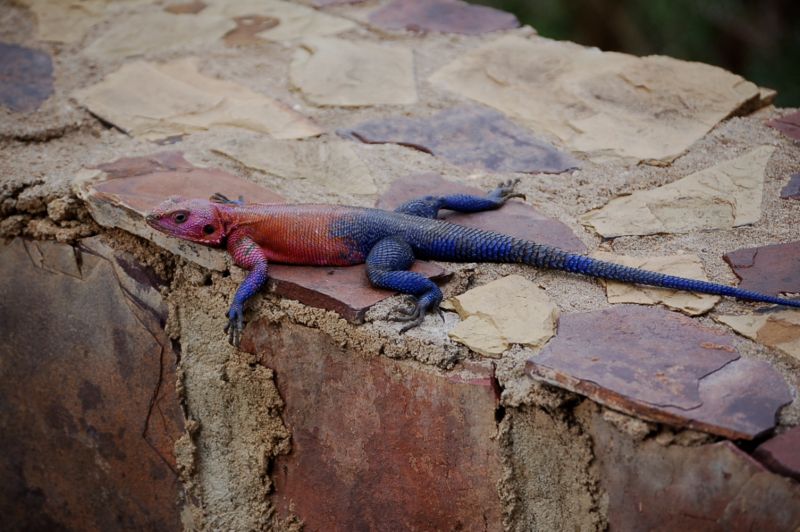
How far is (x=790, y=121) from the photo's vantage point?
11.4 feet

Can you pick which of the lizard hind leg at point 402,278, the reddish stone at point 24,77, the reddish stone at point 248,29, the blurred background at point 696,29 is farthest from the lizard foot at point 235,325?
the blurred background at point 696,29

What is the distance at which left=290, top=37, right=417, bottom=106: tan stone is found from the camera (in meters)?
3.74

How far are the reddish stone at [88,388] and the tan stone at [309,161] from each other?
26.5 inches

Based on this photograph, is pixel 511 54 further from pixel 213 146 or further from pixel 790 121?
pixel 213 146

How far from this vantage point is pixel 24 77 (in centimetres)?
391

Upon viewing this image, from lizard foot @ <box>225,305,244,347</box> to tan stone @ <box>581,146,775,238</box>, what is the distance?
116cm

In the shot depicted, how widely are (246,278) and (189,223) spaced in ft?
0.88

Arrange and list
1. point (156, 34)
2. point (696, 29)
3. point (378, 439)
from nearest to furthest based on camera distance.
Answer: point (378, 439) → point (156, 34) → point (696, 29)

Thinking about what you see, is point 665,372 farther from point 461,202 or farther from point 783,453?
point 461,202

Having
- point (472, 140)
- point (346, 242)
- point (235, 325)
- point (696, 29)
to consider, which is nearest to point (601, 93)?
point (472, 140)

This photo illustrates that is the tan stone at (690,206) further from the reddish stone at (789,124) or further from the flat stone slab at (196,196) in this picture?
the flat stone slab at (196,196)

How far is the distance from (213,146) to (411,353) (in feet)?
4.90

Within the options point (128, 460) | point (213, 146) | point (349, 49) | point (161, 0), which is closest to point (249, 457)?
point (128, 460)

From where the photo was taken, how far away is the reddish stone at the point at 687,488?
175 cm
